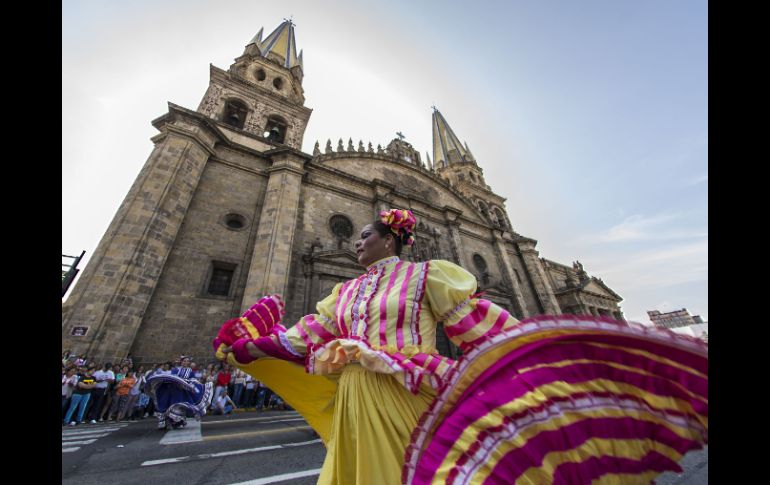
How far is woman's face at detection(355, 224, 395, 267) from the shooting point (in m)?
1.96

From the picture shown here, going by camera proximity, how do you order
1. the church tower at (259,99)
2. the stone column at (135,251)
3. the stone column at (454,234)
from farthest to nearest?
the stone column at (454,234) → the church tower at (259,99) → the stone column at (135,251)

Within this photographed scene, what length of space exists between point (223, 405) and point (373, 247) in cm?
798

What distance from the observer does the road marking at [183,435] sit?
4055 millimetres

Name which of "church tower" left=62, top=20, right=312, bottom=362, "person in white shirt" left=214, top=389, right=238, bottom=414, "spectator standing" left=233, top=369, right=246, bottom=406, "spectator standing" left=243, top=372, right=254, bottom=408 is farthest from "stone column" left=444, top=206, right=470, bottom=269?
"person in white shirt" left=214, top=389, right=238, bottom=414

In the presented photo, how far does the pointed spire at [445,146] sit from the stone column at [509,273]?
1316 centimetres

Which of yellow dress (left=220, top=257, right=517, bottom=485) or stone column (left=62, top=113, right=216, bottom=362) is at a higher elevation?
stone column (left=62, top=113, right=216, bottom=362)

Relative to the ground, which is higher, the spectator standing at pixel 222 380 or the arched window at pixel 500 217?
the arched window at pixel 500 217

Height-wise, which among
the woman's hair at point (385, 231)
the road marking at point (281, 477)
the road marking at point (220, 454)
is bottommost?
the road marking at point (281, 477)

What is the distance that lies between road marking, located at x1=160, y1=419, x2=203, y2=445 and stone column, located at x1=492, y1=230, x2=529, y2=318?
1578 centimetres

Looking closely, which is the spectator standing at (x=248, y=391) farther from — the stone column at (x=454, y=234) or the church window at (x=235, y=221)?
the stone column at (x=454, y=234)

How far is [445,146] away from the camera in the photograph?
34.2 m

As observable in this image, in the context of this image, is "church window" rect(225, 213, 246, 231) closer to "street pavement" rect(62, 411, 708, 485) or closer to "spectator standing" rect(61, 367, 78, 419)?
"spectator standing" rect(61, 367, 78, 419)

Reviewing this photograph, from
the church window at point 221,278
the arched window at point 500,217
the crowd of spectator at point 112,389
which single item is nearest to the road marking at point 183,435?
the crowd of spectator at point 112,389
